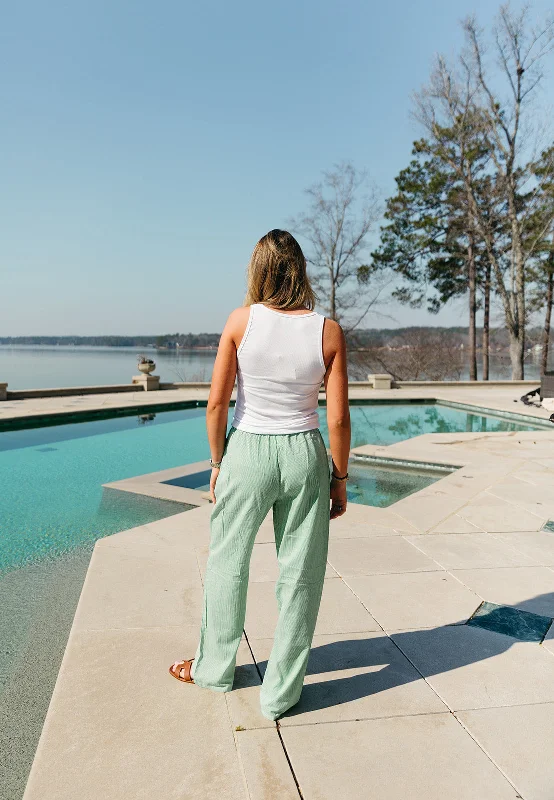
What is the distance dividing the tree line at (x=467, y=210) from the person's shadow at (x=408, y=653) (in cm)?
1508

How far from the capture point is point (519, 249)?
18.3 metres

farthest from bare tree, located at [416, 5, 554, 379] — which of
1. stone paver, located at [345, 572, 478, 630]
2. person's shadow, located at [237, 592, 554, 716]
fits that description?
person's shadow, located at [237, 592, 554, 716]

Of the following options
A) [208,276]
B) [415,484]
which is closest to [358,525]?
[415,484]

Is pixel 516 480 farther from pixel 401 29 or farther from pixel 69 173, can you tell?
pixel 69 173

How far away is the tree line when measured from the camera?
58.1ft

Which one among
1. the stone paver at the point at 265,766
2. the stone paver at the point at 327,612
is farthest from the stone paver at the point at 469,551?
the stone paver at the point at 265,766

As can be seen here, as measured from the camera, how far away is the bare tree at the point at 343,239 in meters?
22.1

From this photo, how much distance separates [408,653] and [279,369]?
4.22 ft

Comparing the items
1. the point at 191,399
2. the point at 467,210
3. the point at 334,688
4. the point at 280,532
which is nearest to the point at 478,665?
the point at 334,688

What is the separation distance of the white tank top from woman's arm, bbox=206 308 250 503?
2 centimetres

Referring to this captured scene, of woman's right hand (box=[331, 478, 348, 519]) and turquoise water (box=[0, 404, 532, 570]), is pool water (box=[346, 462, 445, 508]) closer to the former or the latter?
turquoise water (box=[0, 404, 532, 570])

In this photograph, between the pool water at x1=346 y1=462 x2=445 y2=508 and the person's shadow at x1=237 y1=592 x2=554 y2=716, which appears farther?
the pool water at x1=346 y1=462 x2=445 y2=508

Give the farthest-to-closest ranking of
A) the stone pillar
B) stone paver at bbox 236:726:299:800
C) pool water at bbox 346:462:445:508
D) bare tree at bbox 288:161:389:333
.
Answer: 1. bare tree at bbox 288:161:389:333
2. the stone pillar
3. pool water at bbox 346:462:445:508
4. stone paver at bbox 236:726:299:800

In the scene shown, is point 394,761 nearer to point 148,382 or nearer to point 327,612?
point 327,612
